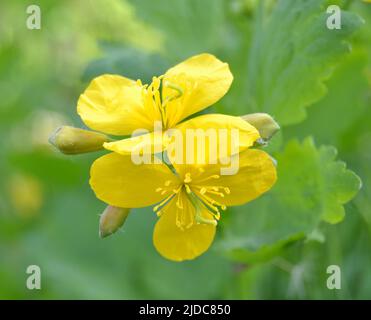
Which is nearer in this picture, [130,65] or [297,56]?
[297,56]

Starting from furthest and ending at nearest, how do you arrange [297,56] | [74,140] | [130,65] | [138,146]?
[130,65]
[297,56]
[74,140]
[138,146]

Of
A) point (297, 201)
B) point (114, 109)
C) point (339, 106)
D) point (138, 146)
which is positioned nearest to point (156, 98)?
point (114, 109)

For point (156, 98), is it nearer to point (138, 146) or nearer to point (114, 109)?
point (114, 109)

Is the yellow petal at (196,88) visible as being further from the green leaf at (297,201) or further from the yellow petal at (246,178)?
the green leaf at (297,201)

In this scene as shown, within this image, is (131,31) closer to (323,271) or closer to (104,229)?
(323,271)

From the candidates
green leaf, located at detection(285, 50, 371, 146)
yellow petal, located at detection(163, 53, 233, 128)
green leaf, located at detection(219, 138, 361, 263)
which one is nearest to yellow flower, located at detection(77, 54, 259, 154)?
yellow petal, located at detection(163, 53, 233, 128)

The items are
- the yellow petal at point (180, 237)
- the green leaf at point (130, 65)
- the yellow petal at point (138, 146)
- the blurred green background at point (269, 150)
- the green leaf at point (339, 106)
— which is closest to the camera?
the yellow petal at point (138, 146)

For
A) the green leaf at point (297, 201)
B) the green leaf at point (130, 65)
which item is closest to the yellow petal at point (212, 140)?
the green leaf at point (297, 201)

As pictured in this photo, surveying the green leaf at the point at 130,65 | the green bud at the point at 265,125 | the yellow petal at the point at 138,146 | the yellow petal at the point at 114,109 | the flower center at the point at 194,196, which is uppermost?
the green leaf at the point at 130,65
